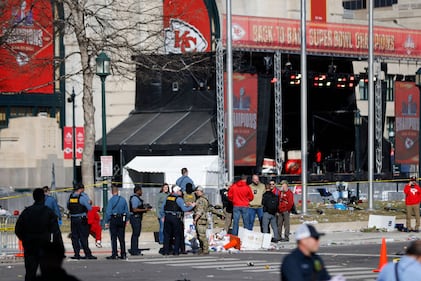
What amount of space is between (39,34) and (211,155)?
1257cm

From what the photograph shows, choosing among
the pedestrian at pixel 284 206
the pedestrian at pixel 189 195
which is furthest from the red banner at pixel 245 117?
the pedestrian at pixel 189 195

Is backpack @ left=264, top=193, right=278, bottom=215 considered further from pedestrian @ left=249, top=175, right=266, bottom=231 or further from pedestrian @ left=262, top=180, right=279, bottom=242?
pedestrian @ left=249, top=175, right=266, bottom=231

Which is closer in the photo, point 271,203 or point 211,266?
point 211,266

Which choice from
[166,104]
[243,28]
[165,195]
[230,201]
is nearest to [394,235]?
[230,201]

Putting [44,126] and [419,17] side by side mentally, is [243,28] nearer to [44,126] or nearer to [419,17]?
[44,126]

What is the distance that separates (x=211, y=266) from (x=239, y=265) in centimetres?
60

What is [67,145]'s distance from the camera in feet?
190

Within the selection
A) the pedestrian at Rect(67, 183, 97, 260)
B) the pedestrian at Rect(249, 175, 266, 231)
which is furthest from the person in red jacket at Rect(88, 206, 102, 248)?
the pedestrian at Rect(249, 175, 266, 231)

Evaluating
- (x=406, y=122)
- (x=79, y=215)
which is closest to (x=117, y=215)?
(x=79, y=215)

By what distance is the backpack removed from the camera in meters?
30.6

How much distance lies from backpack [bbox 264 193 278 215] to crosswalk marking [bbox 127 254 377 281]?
3373 mm

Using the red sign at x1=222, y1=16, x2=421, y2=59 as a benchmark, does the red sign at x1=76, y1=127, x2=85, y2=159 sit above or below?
below

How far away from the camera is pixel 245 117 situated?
164 feet

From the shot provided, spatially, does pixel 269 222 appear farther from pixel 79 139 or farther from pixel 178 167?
pixel 79 139
